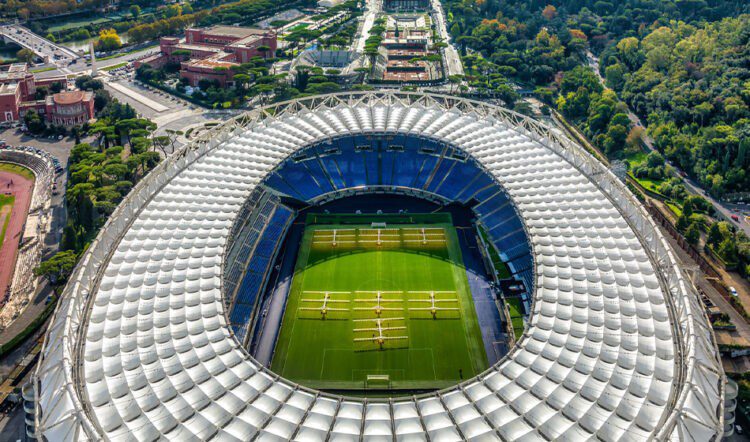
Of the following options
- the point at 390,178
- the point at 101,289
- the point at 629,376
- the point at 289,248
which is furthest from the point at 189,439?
the point at 390,178

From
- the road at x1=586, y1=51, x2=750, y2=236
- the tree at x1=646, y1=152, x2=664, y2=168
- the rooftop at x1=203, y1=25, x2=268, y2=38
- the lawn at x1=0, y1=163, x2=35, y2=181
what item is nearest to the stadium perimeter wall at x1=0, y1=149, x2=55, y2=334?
the lawn at x1=0, y1=163, x2=35, y2=181

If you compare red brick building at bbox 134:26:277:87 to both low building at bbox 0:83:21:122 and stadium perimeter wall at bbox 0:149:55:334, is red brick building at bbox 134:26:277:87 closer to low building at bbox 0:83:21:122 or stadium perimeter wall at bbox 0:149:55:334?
low building at bbox 0:83:21:122

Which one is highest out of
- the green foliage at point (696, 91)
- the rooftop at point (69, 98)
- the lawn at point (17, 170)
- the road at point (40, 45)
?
the green foliage at point (696, 91)

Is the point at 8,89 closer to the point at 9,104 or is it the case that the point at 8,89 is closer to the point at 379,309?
the point at 9,104

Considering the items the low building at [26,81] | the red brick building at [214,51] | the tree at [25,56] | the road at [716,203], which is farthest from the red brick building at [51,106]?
the road at [716,203]

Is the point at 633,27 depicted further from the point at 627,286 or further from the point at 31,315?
the point at 31,315

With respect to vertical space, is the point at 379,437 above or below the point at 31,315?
above

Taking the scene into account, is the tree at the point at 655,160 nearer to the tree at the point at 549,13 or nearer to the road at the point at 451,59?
the road at the point at 451,59
